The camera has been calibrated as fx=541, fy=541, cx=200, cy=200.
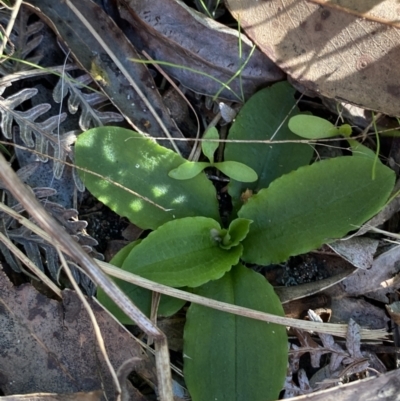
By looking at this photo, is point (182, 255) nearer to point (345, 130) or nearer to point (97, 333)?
point (97, 333)

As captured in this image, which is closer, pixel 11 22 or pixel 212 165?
pixel 11 22

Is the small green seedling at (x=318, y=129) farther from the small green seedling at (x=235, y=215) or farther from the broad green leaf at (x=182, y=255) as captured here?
the broad green leaf at (x=182, y=255)

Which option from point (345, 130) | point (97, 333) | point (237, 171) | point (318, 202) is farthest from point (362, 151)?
point (97, 333)

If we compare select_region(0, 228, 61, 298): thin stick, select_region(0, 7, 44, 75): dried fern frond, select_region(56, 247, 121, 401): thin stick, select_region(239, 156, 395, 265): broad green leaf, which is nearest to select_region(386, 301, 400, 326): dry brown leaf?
select_region(239, 156, 395, 265): broad green leaf

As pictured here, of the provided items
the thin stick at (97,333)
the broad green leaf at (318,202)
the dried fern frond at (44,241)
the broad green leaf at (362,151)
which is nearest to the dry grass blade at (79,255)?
the thin stick at (97,333)

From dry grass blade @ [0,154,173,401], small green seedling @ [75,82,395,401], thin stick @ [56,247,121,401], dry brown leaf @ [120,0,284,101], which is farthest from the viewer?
dry brown leaf @ [120,0,284,101]

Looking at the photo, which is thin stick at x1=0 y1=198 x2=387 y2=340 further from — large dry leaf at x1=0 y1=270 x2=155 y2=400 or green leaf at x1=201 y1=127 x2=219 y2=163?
green leaf at x1=201 y1=127 x2=219 y2=163
